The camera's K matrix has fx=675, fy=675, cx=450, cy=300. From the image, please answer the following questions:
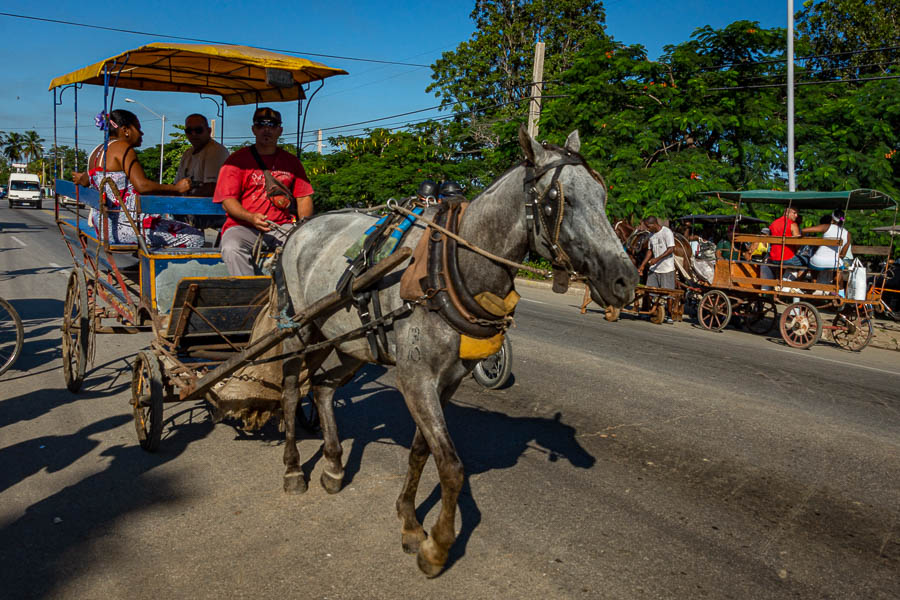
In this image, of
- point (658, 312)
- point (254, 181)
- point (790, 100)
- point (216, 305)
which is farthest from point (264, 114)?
point (790, 100)

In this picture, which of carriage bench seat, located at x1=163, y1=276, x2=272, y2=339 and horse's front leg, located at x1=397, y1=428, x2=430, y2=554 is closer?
horse's front leg, located at x1=397, y1=428, x2=430, y2=554

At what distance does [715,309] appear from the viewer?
1299cm

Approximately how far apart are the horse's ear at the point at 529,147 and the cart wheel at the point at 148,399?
3.22m

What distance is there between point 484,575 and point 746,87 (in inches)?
676

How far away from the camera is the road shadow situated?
3.38 meters

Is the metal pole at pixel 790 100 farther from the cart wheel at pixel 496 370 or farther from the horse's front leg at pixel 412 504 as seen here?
the horse's front leg at pixel 412 504

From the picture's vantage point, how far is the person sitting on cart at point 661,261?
44.3ft

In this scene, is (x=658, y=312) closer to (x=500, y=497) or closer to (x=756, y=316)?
(x=756, y=316)

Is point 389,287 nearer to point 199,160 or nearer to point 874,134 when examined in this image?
point 199,160

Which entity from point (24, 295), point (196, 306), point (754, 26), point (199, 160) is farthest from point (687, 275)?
point (24, 295)

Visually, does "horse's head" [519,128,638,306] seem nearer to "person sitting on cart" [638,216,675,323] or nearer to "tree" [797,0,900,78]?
"person sitting on cart" [638,216,675,323]

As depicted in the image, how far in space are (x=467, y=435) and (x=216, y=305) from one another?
7.45 feet

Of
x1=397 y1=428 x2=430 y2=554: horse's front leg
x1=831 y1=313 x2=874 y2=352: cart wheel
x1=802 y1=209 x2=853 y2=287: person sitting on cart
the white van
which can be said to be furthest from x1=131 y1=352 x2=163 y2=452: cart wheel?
the white van

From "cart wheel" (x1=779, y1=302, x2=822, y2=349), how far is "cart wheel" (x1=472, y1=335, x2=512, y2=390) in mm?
6714
